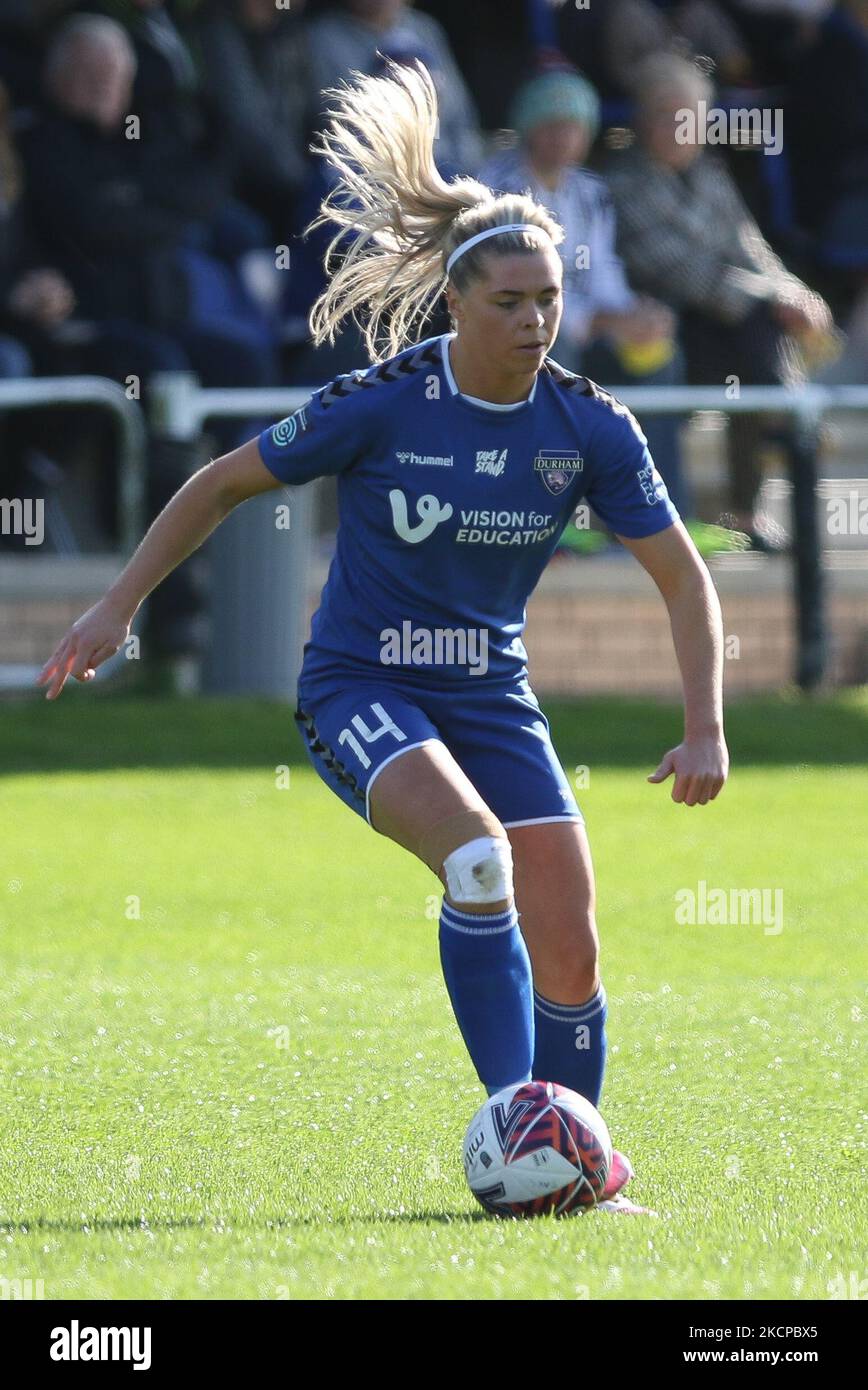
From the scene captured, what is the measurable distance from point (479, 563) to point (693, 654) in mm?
495

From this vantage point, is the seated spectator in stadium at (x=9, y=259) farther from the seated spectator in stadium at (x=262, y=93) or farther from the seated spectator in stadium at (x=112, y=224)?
the seated spectator in stadium at (x=262, y=93)

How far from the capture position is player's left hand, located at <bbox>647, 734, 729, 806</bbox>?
4.55 metres

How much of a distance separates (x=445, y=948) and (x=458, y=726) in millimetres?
527

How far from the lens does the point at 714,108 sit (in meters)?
15.0

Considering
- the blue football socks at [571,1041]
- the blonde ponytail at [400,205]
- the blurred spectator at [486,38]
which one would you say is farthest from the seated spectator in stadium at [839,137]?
the blue football socks at [571,1041]

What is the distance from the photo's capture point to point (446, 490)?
15.4ft

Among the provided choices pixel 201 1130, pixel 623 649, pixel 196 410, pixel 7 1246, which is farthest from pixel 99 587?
pixel 7 1246

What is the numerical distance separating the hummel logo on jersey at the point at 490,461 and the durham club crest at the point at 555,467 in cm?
7

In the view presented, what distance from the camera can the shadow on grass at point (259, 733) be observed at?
36.7 feet

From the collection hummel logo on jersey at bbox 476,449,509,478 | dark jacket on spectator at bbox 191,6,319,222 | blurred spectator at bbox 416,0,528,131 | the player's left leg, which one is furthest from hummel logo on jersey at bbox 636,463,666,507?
blurred spectator at bbox 416,0,528,131

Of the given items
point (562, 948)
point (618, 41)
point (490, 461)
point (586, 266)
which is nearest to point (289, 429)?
point (490, 461)

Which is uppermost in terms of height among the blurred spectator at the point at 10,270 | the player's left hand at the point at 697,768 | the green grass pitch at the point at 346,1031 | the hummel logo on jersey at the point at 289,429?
the blurred spectator at the point at 10,270

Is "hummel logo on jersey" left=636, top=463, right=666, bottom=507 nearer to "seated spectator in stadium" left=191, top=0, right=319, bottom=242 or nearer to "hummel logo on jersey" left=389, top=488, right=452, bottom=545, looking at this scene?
"hummel logo on jersey" left=389, top=488, right=452, bottom=545

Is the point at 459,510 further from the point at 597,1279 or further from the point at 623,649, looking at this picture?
the point at 623,649
